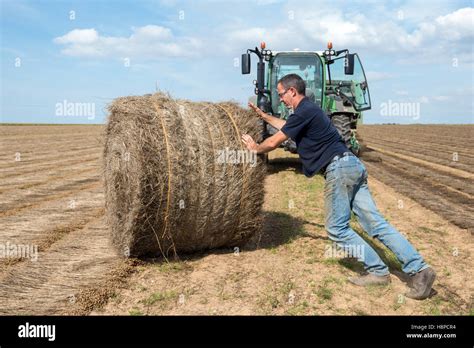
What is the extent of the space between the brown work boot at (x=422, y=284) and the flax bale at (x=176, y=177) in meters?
2.10

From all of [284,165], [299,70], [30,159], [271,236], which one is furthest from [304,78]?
[30,159]

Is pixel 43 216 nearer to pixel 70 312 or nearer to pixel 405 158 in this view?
pixel 70 312

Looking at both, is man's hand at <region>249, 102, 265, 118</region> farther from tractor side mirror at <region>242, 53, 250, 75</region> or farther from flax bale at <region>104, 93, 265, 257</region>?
tractor side mirror at <region>242, 53, 250, 75</region>

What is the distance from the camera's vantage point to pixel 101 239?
681 centimetres

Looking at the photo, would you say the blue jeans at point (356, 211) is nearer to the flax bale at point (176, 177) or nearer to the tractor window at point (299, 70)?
the flax bale at point (176, 177)

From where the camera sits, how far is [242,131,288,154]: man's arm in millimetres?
5363

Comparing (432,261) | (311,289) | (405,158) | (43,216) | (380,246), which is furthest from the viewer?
(405,158)

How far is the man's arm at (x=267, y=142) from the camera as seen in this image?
5363 mm

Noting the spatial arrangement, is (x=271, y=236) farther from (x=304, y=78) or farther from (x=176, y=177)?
(x=304, y=78)

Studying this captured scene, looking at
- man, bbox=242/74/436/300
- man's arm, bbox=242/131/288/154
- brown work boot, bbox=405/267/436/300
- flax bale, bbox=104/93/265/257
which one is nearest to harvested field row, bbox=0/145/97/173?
flax bale, bbox=104/93/265/257

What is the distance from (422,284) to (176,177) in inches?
114
